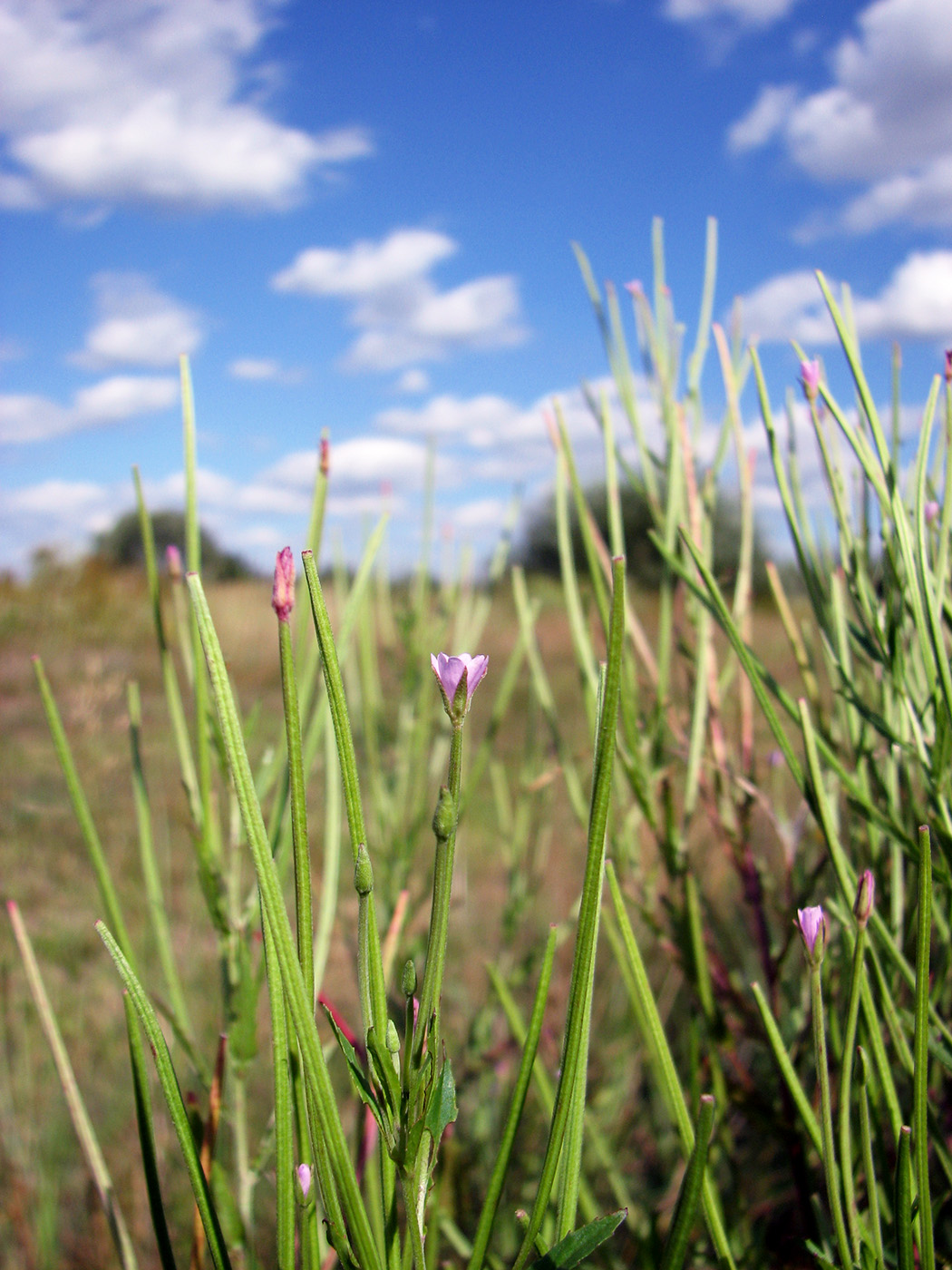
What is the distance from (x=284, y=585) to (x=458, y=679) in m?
0.06

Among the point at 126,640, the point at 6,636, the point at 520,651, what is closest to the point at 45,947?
the point at 520,651

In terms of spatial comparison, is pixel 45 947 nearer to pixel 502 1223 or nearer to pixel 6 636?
pixel 502 1223

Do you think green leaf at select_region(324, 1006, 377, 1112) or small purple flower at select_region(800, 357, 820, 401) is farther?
small purple flower at select_region(800, 357, 820, 401)

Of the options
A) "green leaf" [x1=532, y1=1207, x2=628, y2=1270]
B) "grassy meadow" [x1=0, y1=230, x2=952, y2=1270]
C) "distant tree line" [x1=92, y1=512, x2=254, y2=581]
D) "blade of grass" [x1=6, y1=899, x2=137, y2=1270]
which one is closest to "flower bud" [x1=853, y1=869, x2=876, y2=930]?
"grassy meadow" [x1=0, y1=230, x2=952, y2=1270]

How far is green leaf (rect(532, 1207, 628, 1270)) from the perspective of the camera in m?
0.26

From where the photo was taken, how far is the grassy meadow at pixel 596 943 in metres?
0.27

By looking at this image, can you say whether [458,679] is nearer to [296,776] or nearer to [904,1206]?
[296,776]

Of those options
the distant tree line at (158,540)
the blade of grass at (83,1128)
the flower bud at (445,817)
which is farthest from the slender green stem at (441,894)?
the distant tree line at (158,540)

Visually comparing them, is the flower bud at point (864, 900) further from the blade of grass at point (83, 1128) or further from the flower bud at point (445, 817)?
the blade of grass at point (83, 1128)

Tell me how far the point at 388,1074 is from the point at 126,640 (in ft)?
18.8

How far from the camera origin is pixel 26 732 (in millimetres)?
3568

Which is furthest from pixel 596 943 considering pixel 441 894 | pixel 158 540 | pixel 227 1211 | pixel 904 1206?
pixel 158 540

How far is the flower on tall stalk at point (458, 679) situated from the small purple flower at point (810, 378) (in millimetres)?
284

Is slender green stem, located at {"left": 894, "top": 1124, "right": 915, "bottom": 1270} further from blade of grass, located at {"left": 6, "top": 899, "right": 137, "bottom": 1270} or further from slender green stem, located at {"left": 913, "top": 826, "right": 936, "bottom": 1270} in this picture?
blade of grass, located at {"left": 6, "top": 899, "right": 137, "bottom": 1270}
